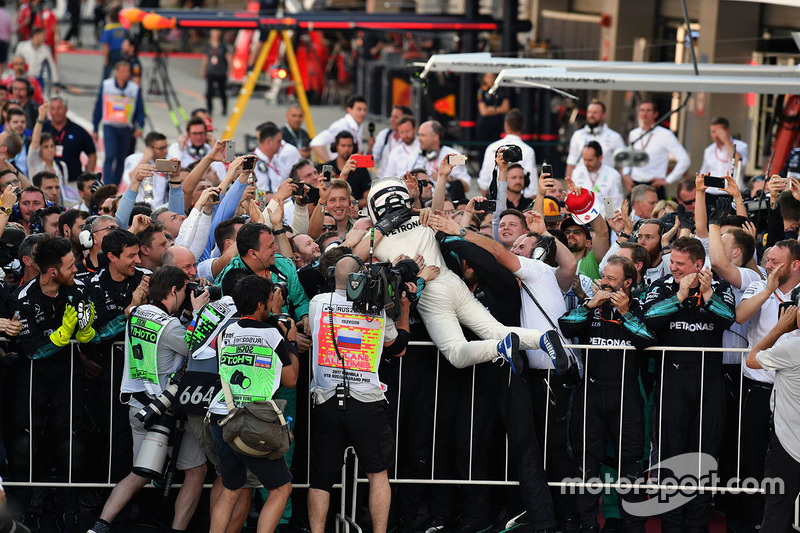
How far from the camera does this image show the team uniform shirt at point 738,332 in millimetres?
7629

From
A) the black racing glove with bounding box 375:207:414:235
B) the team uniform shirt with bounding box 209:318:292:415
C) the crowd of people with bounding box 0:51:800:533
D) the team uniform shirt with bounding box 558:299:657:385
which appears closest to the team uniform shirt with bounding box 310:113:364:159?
the crowd of people with bounding box 0:51:800:533

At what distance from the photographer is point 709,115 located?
57.3 ft

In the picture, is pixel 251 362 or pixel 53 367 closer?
pixel 251 362

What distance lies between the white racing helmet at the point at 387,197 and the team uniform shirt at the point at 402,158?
16.4 feet

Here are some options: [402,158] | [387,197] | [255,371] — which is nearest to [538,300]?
[387,197]

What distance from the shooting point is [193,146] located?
12266 millimetres

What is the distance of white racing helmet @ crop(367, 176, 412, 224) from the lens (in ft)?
24.8

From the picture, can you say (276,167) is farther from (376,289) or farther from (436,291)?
(376,289)

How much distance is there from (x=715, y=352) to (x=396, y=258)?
2.22 meters

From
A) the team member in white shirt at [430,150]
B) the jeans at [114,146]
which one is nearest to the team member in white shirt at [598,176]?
the team member in white shirt at [430,150]

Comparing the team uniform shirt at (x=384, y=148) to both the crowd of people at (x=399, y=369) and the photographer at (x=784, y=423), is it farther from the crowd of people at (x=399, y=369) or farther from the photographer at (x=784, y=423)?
the photographer at (x=784, y=423)

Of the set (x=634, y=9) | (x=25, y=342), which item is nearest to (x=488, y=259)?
→ (x=25, y=342)

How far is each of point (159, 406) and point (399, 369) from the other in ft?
5.26

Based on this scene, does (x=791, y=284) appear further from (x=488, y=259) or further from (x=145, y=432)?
(x=145, y=432)
